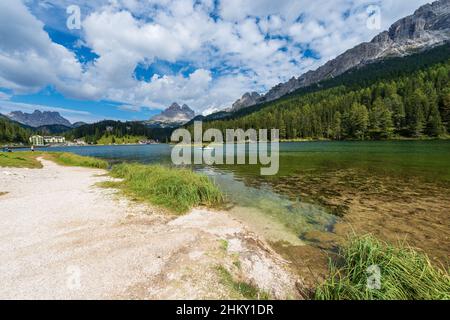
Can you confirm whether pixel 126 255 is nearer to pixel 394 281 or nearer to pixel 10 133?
pixel 394 281

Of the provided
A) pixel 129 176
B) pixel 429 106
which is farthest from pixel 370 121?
pixel 129 176

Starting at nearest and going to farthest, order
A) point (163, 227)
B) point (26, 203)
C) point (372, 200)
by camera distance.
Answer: point (163, 227), point (26, 203), point (372, 200)

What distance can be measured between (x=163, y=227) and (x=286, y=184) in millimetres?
14163

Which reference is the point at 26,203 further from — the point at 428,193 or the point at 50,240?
the point at 428,193

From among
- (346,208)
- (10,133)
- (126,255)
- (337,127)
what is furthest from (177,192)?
(10,133)

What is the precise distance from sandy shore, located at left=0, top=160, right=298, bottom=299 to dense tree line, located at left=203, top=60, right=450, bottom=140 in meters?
120

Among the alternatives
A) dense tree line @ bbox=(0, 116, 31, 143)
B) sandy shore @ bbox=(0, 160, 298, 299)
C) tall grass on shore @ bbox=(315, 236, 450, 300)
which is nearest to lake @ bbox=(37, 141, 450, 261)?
sandy shore @ bbox=(0, 160, 298, 299)

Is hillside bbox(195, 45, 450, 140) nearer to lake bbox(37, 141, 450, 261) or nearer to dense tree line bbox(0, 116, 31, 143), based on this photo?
lake bbox(37, 141, 450, 261)

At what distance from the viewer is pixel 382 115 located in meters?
109

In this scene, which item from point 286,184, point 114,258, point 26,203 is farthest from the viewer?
point 286,184

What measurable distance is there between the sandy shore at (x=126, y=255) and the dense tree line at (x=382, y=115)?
120 meters

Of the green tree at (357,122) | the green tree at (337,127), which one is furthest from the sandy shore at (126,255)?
the green tree at (337,127)

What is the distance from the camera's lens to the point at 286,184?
20.9 meters
